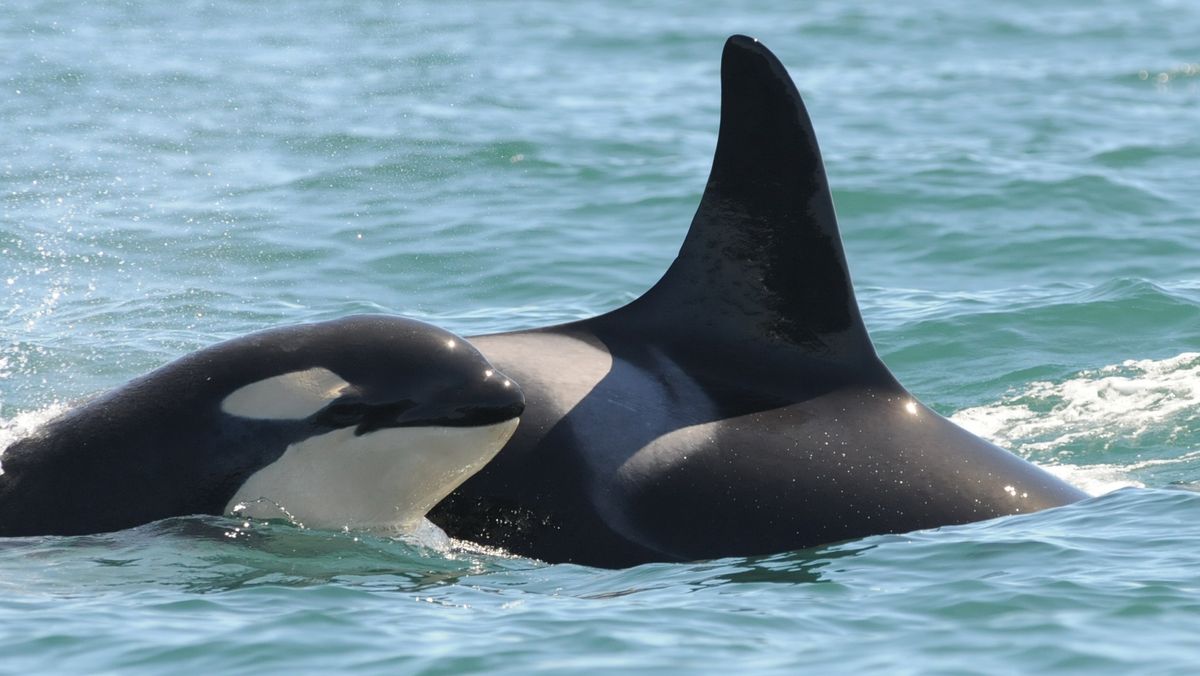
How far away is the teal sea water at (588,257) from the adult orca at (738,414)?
221 mm

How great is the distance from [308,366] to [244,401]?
333 mm

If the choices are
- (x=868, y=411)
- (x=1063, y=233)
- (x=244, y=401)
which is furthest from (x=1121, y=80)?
(x=244, y=401)

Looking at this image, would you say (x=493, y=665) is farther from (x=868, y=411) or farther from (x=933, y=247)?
(x=933, y=247)

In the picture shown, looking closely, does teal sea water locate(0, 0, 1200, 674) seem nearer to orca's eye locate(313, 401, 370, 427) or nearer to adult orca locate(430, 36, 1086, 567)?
adult orca locate(430, 36, 1086, 567)

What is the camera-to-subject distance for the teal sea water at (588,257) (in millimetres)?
7895

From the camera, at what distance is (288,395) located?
8477 mm

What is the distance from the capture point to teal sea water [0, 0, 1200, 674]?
7.89 meters

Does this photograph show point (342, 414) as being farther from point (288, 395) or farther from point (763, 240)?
point (763, 240)

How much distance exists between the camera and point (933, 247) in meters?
19.5

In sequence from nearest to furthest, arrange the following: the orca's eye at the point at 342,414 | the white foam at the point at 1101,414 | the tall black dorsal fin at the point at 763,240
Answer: the orca's eye at the point at 342,414
the tall black dorsal fin at the point at 763,240
the white foam at the point at 1101,414

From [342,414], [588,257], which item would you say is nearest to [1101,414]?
[342,414]

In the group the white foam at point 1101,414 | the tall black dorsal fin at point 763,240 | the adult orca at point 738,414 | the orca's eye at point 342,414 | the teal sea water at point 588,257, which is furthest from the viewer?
the white foam at point 1101,414

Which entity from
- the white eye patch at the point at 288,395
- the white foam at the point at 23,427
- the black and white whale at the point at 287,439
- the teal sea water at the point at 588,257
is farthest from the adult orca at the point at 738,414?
the white foam at the point at 23,427

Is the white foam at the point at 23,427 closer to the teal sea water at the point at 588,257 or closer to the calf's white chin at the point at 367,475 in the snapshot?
the teal sea water at the point at 588,257
